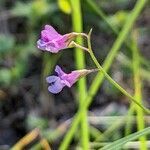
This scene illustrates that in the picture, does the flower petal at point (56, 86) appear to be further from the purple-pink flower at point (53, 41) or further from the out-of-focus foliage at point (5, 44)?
the out-of-focus foliage at point (5, 44)

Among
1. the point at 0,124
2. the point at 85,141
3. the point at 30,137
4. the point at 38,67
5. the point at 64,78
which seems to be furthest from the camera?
the point at 38,67

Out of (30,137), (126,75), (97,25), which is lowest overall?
(30,137)

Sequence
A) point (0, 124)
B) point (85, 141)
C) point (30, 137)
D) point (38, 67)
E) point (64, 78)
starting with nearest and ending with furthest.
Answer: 1. point (64, 78)
2. point (85, 141)
3. point (30, 137)
4. point (0, 124)
5. point (38, 67)

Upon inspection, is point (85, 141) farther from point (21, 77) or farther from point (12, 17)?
point (12, 17)

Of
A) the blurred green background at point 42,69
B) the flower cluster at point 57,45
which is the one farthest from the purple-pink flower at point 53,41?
the blurred green background at point 42,69

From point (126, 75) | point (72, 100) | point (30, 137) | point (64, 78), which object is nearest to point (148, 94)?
point (126, 75)

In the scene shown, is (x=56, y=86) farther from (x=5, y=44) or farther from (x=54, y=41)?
(x=5, y=44)

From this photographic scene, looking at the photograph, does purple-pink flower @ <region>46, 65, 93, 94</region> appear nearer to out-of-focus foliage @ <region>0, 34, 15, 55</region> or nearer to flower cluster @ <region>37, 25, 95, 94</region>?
flower cluster @ <region>37, 25, 95, 94</region>

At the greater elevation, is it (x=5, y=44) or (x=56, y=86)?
(x=5, y=44)

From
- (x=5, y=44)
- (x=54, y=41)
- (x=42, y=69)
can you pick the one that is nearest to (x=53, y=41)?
(x=54, y=41)
